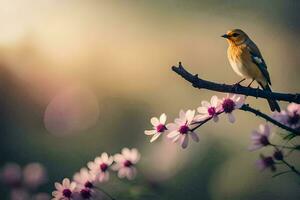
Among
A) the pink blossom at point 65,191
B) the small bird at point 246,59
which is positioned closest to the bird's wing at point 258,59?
the small bird at point 246,59

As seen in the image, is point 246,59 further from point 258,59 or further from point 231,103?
point 231,103

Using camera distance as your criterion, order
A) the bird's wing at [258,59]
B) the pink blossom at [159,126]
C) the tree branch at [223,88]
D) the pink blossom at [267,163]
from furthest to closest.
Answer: the bird's wing at [258,59]
the pink blossom at [267,163]
the pink blossom at [159,126]
the tree branch at [223,88]

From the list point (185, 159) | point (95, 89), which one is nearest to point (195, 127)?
point (185, 159)

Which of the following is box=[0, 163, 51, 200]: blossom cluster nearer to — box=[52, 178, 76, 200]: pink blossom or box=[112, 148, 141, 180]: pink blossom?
box=[112, 148, 141, 180]: pink blossom

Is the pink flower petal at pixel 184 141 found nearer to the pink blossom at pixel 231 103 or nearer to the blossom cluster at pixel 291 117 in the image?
the pink blossom at pixel 231 103

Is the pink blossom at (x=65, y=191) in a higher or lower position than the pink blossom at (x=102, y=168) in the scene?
lower

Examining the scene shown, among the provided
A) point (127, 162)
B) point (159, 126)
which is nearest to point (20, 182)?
point (127, 162)

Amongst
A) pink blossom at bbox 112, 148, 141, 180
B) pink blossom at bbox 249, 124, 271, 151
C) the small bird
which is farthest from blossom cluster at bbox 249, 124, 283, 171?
the small bird
